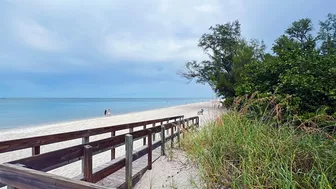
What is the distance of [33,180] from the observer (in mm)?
1236

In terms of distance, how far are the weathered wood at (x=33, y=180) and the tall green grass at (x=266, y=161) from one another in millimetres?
1722

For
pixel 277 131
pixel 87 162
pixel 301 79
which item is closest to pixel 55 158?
pixel 87 162

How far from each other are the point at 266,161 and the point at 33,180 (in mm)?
2366

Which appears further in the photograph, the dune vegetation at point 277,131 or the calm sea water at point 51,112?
the calm sea water at point 51,112

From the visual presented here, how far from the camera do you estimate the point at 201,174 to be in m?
2.92

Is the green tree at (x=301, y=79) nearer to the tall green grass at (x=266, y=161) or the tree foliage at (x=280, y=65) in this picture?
the tree foliage at (x=280, y=65)

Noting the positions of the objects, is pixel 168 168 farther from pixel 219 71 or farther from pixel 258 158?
pixel 219 71

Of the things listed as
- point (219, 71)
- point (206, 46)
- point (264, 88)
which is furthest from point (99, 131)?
point (206, 46)

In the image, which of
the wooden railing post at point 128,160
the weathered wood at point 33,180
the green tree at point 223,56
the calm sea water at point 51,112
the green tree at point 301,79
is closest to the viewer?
the weathered wood at point 33,180

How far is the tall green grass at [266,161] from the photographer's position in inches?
89.4

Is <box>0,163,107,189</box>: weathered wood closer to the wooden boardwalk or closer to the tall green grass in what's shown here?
the wooden boardwalk

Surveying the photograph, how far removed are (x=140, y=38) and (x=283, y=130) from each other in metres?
22.7

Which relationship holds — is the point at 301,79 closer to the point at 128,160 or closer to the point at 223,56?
the point at 128,160

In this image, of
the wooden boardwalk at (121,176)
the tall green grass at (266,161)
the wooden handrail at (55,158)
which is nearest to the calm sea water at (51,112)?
the wooden boardwalk at (121,176)
